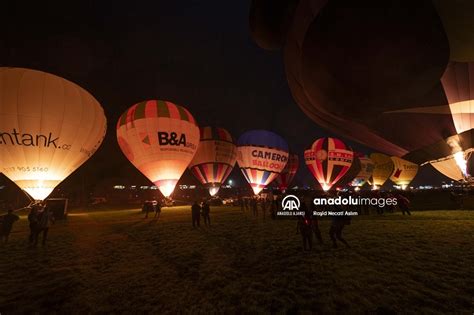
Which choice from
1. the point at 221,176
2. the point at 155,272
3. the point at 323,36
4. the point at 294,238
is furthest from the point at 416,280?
the point at 221,176

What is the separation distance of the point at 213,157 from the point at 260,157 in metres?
5.16

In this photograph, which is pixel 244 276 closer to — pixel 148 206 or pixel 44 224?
pixel 44 224

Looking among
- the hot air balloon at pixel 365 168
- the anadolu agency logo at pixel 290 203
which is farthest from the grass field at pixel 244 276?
the hot air balloon at pixel 365 168

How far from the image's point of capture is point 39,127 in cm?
1124

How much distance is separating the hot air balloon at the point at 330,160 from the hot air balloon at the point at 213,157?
10272mm

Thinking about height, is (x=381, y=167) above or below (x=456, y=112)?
above

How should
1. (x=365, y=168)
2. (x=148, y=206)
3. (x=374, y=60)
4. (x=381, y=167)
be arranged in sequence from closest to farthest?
(x=374, y=60)
(x=148, y=206)
(x=365, y=168)
(x=381, y=167)

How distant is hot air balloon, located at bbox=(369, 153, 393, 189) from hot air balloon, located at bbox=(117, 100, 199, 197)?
126 feet

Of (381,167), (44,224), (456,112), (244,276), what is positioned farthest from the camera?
(381,167)

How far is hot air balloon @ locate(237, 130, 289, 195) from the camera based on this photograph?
24.5 metres

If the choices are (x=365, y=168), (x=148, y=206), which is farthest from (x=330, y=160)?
(x=148, y=206)

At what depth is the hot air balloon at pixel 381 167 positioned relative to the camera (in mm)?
41250

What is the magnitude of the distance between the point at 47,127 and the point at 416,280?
15584 mm

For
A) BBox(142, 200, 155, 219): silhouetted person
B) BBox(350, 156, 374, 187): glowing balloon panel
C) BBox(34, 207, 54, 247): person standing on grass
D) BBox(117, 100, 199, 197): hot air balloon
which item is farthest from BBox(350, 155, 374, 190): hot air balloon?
BBox(34, 207, 54, 247): person standing on grass
